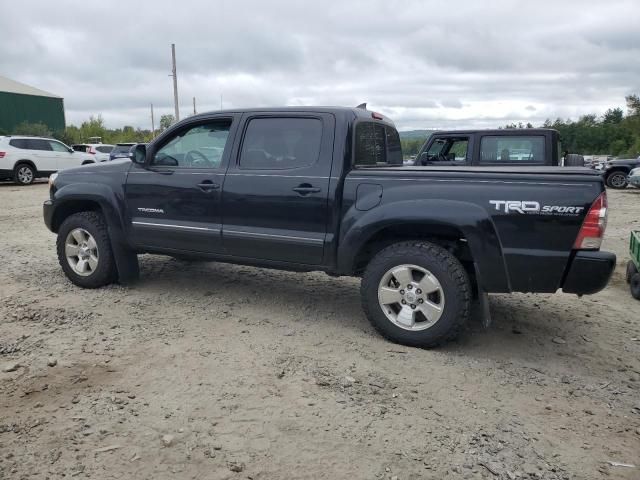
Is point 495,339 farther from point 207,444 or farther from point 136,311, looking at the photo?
point 136,311

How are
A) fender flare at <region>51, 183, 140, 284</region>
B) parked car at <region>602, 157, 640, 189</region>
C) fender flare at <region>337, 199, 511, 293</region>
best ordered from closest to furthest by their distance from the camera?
fender flare at <region>337, 199, 511, 293</region> < fender flare at <region>51, 183, 140, 284</region> < parked car at <region>602, 157, 640, 189</region>

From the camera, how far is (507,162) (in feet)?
26.5

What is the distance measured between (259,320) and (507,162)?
5109 mm

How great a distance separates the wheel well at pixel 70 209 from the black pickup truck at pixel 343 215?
0.02 meters

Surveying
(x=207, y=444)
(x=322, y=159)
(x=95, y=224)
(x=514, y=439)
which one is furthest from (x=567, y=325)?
(x=95, y=224)

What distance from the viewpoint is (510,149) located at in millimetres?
8188

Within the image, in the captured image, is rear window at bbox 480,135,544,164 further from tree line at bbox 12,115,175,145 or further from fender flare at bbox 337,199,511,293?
tree line at bbox 12,115,175,145

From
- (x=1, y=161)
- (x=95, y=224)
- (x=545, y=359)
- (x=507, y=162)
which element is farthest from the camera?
(x=1, y=161)

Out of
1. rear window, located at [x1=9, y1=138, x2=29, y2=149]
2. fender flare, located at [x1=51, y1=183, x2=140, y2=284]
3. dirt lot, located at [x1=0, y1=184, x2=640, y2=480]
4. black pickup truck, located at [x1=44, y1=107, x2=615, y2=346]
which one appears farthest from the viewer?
rear window, located at [x1=9, y1=138, x2=29, y2=149]

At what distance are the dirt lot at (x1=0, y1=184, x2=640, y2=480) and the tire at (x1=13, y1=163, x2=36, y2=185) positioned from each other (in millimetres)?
14331

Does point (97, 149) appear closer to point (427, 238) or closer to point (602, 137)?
point (427, 238)

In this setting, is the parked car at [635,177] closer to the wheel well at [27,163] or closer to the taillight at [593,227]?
the taillight at [593,227]

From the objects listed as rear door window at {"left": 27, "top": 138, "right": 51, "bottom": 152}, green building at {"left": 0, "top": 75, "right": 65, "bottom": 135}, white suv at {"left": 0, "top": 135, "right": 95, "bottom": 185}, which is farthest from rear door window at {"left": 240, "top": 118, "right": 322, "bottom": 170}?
green building at {"left": 0, "top": 75, "right": 65, "bottom": 135}

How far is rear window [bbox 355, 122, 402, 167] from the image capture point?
455 centimetres
